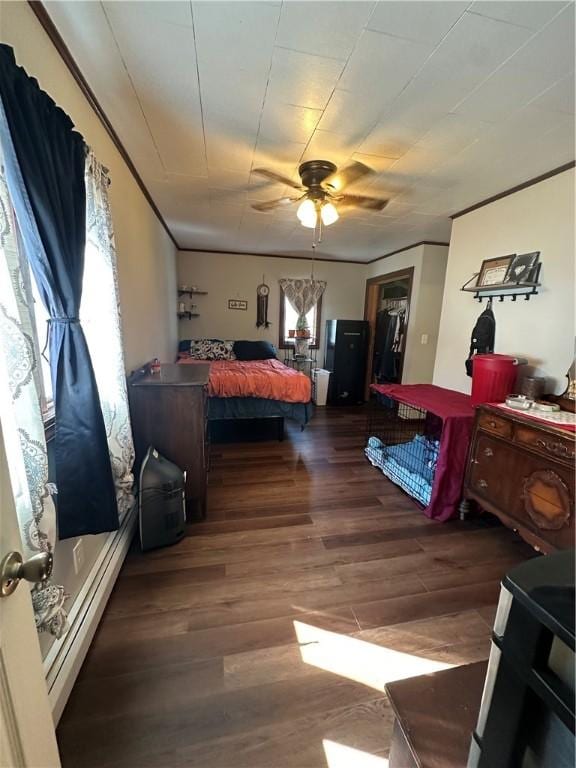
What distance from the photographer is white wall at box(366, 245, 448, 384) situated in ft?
13.5

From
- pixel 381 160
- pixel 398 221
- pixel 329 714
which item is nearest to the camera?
pixel 329 714

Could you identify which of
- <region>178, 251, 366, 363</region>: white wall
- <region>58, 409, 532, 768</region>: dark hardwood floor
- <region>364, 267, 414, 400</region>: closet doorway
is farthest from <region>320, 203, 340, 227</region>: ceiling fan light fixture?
<region>178, 251, 366, 363</region>: white wall

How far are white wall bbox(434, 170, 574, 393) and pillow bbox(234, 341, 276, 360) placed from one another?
287 centimetres

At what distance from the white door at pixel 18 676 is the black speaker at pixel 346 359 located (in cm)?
481

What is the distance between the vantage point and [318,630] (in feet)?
4.68

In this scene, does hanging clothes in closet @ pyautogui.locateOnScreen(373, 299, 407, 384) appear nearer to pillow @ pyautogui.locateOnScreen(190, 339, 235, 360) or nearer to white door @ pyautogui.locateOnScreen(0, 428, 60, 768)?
pillow @ pyautogui.locateOnScreen(190, 339, 235, 360)

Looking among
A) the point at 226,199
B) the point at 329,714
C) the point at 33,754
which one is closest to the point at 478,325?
the point at 226,199

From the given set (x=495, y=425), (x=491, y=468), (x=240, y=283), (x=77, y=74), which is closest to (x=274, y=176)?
(x=77, y=74)

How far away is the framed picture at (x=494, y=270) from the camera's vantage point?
244 centimetres

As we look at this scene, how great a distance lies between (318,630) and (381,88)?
2591mm

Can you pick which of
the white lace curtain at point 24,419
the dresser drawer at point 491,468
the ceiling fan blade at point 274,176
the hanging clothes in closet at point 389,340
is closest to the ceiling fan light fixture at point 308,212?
the ceiling fan blade at point 274,176

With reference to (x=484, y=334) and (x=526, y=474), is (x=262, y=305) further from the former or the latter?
(x=526, y=474)

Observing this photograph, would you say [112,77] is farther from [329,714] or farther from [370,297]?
[370,297]

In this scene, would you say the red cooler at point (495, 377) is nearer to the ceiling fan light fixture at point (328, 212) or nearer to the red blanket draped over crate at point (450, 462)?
the red blanket draped over crate at point (450, 462)
